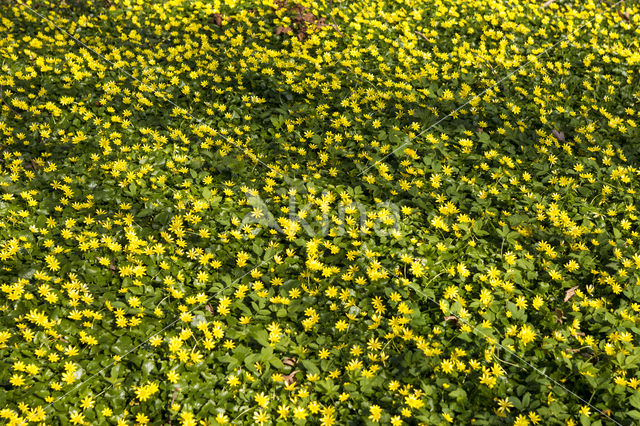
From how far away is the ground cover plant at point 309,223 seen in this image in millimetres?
2895

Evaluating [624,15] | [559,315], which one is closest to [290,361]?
[559,315]

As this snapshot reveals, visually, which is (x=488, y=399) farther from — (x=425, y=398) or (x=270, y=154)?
(x=270, y=154)

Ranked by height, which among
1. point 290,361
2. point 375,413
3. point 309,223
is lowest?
point 290,361

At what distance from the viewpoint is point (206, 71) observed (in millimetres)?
5742

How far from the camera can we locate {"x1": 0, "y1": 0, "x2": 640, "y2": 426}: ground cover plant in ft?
9.50

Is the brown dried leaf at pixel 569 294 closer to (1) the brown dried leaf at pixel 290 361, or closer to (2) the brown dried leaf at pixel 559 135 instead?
(1) the brown dried leaf at pixel 290 361

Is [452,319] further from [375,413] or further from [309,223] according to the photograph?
[309,223]

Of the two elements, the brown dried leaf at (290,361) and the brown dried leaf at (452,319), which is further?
the brown dried leaf at (452,319)

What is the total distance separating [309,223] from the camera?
397 cm

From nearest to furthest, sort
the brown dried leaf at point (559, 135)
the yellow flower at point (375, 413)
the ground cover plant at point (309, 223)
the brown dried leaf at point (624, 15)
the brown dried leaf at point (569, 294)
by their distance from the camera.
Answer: the yellow flower at point (375, 413) < the ground cover plant at point (309, 223) < the brown dried leaf at point (569, 294) < the brown dried leaf at point (559, 135) < the brown dried leaf at point (624, 15)

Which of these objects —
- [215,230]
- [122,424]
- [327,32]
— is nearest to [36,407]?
[122,424]

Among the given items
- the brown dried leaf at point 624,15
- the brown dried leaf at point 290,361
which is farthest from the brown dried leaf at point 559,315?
the brown dried leaf at point 624,15

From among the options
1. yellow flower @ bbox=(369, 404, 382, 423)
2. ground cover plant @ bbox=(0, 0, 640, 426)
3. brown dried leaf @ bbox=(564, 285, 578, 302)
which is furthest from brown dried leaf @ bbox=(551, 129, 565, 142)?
yellow flower @ bbox=(369, 404, 382, 423)

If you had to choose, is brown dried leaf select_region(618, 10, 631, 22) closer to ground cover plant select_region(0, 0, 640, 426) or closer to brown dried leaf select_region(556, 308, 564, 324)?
ground cover plant select_region(0, 0, 640, 426)
